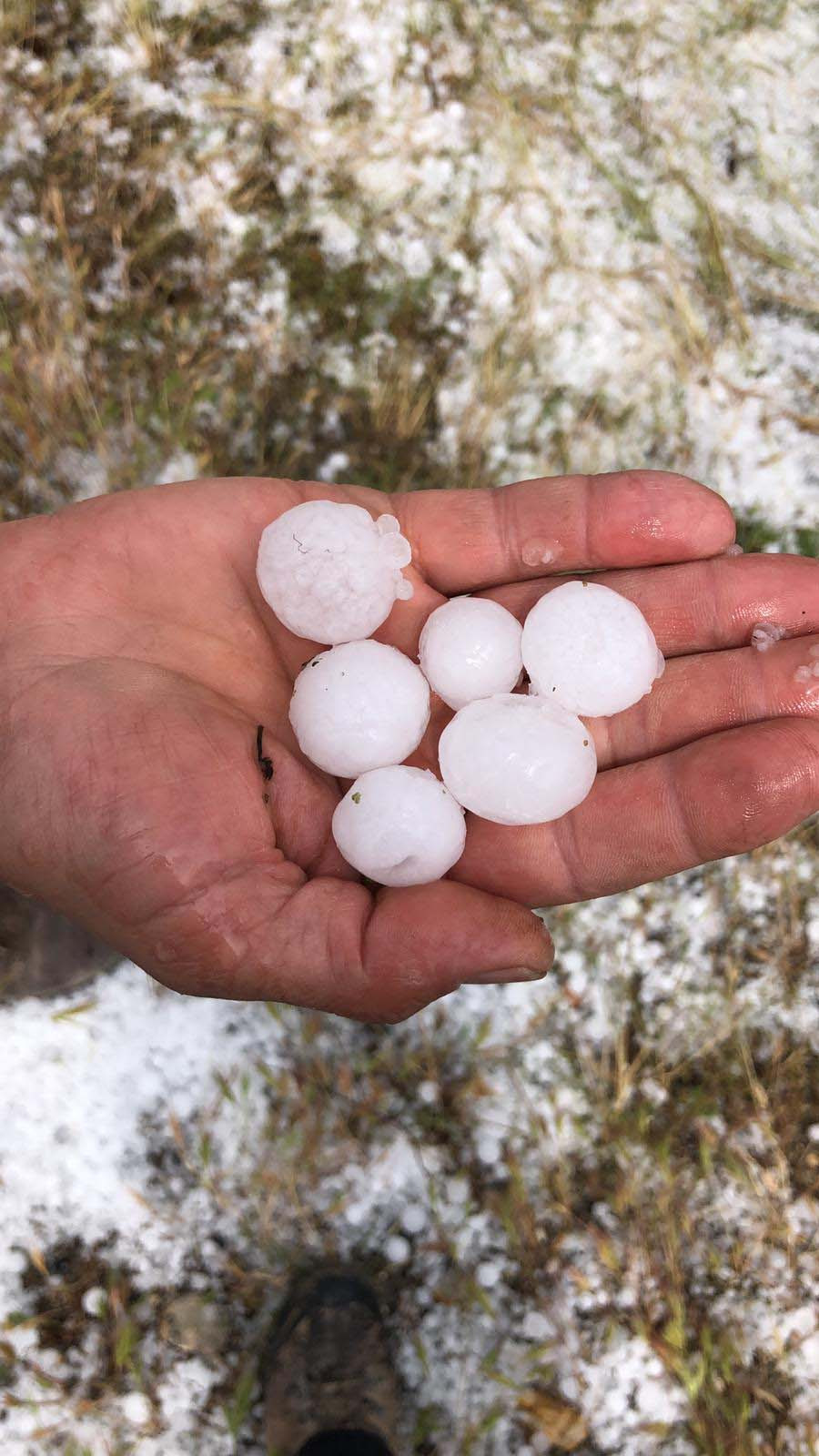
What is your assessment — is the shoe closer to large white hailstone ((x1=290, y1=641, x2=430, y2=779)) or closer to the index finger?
large white hailstone ((x1=290, y1=641, x2=430, y2=779))

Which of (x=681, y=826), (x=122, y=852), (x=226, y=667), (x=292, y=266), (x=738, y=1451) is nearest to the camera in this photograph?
(x=122, y=852)

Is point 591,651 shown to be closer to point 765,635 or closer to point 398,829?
point 765,635

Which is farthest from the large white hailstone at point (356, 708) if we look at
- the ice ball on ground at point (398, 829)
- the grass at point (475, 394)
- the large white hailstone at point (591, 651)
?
the grass at point (475, 394)

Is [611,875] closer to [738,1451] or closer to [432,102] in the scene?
Answer: [738,1451]

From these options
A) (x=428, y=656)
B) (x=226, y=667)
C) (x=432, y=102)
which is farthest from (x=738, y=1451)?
(x=432, y=102)

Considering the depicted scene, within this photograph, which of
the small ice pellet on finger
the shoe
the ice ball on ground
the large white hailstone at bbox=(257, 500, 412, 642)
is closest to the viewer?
the ice ball on ground

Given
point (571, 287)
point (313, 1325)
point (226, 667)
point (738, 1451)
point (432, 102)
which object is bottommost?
point (738, 1451)

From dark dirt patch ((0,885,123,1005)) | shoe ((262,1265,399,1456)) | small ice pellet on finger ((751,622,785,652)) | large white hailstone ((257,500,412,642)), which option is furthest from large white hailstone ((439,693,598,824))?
shoe ((262,1265,399,1456))

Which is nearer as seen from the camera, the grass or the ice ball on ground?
the ice ball on ground
